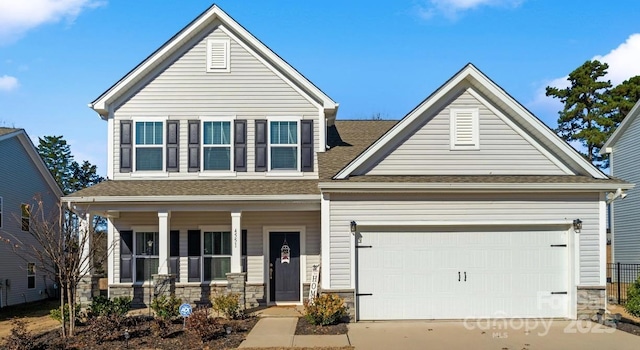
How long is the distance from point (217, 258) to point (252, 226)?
4.43 feet

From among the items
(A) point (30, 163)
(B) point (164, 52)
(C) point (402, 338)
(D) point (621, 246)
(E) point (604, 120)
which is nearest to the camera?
(C) point (402, 338)

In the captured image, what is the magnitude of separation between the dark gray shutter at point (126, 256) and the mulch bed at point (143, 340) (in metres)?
3.72

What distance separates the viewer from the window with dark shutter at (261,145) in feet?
57.2

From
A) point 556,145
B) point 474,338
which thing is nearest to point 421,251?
point 474,338

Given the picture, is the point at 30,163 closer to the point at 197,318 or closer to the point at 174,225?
the point at 174,225

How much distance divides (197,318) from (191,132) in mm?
6799

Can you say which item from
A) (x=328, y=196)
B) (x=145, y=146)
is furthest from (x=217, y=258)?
(x=328, y=196)

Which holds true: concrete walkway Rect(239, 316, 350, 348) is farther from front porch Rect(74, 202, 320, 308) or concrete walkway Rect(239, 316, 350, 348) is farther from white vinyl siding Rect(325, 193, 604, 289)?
front porch Rect(74, 202, 320, 308)

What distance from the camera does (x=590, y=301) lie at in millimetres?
14078

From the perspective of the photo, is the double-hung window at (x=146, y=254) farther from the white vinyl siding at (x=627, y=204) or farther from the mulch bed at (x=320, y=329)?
the white vinyl siding at (x=627, y=204)

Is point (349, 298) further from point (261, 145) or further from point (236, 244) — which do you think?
point (261, 145)

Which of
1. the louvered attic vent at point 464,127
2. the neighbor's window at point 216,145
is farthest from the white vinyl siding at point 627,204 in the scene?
the neighbor's window at point 216,145

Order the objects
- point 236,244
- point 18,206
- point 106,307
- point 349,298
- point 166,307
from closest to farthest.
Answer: point 349,298 < point 166,307 < point 106,307 < point 236,244 < point 18,206

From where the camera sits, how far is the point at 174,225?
17.5 metres
